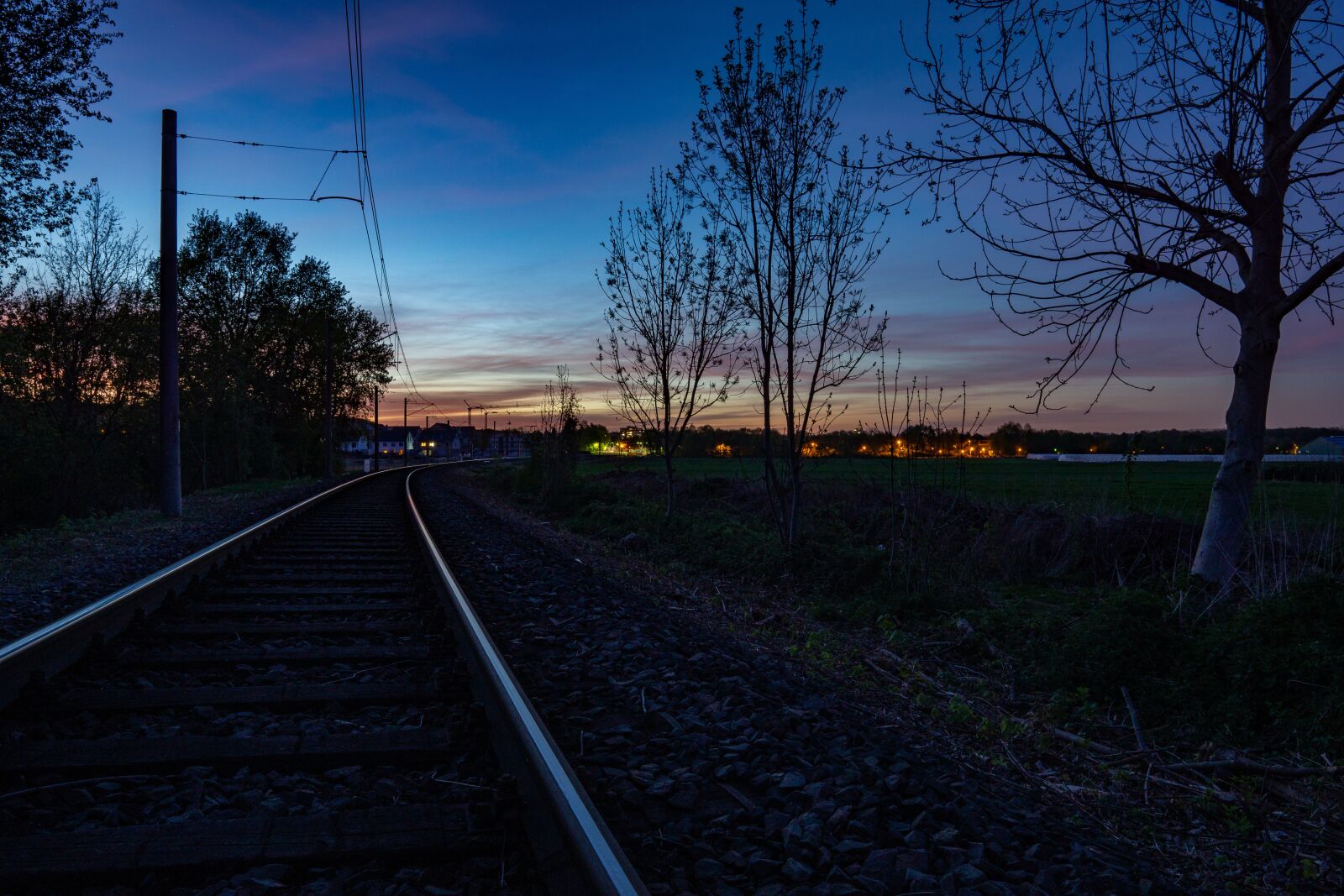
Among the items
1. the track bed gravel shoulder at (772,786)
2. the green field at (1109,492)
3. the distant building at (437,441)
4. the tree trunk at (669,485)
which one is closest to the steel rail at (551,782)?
the track bed gravel shoulder at (772,786)

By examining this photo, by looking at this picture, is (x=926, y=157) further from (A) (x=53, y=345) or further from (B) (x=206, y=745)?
(A) (x=53, y=345)

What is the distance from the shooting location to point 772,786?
3201mm

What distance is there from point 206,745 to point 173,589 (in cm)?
360

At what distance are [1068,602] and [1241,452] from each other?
2559 millimetres

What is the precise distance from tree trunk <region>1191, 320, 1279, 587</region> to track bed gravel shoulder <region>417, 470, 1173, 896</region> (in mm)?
3732

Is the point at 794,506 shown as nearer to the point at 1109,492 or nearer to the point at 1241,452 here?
the point at 1241,452

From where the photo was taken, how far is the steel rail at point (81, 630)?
386 cm

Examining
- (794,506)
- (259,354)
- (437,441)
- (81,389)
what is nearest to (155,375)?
(81,389)

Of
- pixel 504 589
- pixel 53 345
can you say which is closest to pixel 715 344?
pixel 504 589

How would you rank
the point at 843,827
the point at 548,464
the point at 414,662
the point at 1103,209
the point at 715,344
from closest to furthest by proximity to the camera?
the point at 843,827, the point at 414,662, the point at 1103,209, the point at 715,344, the point at 548,464

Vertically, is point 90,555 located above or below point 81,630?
below

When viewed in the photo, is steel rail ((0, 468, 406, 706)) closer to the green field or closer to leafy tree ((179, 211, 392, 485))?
the green field

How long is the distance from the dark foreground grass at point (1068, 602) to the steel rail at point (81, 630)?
16.7ft

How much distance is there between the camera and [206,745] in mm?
3191
